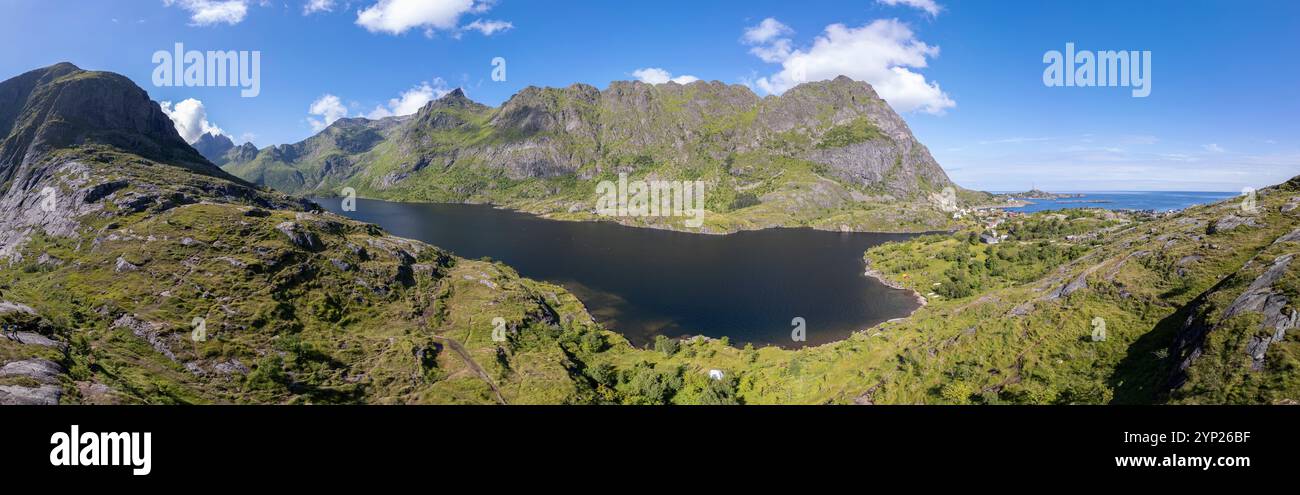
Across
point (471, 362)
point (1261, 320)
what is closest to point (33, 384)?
point (471, 362)

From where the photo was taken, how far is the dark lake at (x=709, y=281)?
300 ft

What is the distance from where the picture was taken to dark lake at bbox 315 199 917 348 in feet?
300

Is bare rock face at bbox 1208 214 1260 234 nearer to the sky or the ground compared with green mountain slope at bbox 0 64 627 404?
nearer to the sky

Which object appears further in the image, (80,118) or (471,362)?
(80,118)

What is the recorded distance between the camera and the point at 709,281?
125812 millimetres

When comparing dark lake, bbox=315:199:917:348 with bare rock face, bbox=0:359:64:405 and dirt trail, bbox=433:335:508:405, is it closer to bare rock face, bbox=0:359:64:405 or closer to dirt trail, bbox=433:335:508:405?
dirt trail, bbox=433:335:508:405

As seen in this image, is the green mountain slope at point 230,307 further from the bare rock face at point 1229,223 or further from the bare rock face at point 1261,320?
the bare rock face at point 1229,223

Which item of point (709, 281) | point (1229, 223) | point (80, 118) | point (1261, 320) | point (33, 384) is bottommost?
point (709, 281)

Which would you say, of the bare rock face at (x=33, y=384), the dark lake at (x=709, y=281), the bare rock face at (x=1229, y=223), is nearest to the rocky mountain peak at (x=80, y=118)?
the dark lake at (x=709, y=281)

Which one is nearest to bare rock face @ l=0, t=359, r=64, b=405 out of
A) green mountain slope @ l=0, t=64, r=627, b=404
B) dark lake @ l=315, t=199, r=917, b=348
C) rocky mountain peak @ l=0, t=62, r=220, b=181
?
green mountain slope @ l=0, t=64, r=627, b=404

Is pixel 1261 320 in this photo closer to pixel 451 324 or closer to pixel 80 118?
pixel 451 324

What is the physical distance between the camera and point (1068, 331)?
132ft

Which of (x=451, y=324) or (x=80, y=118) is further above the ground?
(x=80, y=118)
